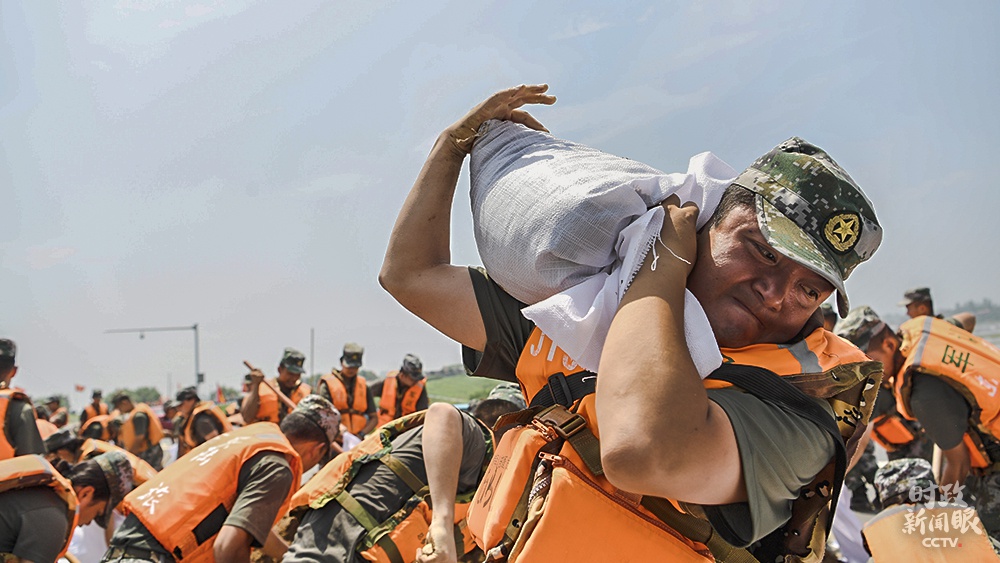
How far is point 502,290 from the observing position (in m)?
2.03

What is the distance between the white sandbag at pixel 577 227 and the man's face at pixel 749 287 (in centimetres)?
12

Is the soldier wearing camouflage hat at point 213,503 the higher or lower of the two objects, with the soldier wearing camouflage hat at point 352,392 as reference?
higher

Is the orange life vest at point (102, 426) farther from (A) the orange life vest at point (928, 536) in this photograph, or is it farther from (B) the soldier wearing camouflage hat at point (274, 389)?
(A) the orange life vest at point (928, 536)

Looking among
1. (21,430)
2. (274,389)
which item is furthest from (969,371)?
(274,389)

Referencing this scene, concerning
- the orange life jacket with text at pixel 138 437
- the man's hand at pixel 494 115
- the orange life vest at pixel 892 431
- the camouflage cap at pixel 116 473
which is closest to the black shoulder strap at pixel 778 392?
the man's hand at pixel 494 115

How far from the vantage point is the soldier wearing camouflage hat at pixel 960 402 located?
4.65 m

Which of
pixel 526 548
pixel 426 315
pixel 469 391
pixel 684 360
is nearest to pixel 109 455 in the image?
pixel 469 391

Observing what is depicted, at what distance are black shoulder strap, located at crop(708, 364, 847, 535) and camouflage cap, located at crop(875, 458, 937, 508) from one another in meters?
2.54

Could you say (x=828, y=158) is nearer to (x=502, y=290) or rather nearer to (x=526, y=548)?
(x=502, y=290)

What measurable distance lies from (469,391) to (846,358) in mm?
5702

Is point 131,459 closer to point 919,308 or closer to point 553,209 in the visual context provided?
point 553,209

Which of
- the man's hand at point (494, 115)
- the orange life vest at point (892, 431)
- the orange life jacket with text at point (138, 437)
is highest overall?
the man's hand at point (494, 115)

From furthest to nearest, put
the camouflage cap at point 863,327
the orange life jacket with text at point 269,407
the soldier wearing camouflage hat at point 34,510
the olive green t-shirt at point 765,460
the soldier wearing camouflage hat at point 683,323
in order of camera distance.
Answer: the orange life jacket with text at point 269,407
the camouflage cap at point 863,327
the soldier wearing camouflage hat at point 34,510
the olive green t-shirt at point 765,460
the soldier wearing camouflage hat at point 683,323

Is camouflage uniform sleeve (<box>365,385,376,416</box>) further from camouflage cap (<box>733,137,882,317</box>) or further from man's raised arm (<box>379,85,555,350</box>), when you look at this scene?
camouflage cap (<box>733,137,882,317</box>)
